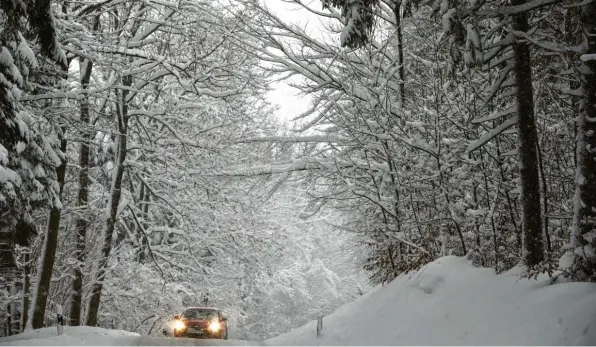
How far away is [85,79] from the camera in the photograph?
50.4 feet

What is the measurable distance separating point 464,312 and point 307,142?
6817 millimetres

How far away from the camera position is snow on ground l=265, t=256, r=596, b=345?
5387mm

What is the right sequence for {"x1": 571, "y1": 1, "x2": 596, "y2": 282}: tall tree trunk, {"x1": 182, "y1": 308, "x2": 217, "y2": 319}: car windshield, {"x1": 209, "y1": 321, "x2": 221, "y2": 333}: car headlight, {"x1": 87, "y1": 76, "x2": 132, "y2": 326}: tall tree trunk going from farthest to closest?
1. {"x1": 87, "y1": 76, "x2": 132, "y2": 326}: tall tree trunk
2. {"x1": 182, "y1": 308, "x2": 217, "y2": 319}: car windshield
3. {"x1": 209, "y1": 321, "x2": 221, "y2": 333}: car headlight
4. {"x1": 571, "y1": 1, "x2": 596, "y2": 282}: tall tree trunk

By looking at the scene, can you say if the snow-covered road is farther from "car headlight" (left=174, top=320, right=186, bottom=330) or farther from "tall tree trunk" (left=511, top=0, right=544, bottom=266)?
"tall tree trunk" (left=511, top=0, right=544, bottom=266)

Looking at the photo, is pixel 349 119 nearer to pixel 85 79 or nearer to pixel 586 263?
pixel 586 263

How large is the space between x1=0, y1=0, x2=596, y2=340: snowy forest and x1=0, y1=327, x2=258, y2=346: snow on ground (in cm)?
190

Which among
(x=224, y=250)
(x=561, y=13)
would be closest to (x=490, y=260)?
(x=561, y=13)

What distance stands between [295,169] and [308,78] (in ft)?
7.62

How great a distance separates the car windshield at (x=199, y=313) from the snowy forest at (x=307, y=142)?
2669 millimetres

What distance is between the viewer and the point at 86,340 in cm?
1003

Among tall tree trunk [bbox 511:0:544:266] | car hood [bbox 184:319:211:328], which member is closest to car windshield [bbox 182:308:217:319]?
car hood [bbox 184:319:211:328]

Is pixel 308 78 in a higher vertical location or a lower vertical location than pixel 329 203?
higher

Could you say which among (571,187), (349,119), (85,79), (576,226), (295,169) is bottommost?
(576,226)

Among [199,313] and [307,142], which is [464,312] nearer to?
[307,142]
